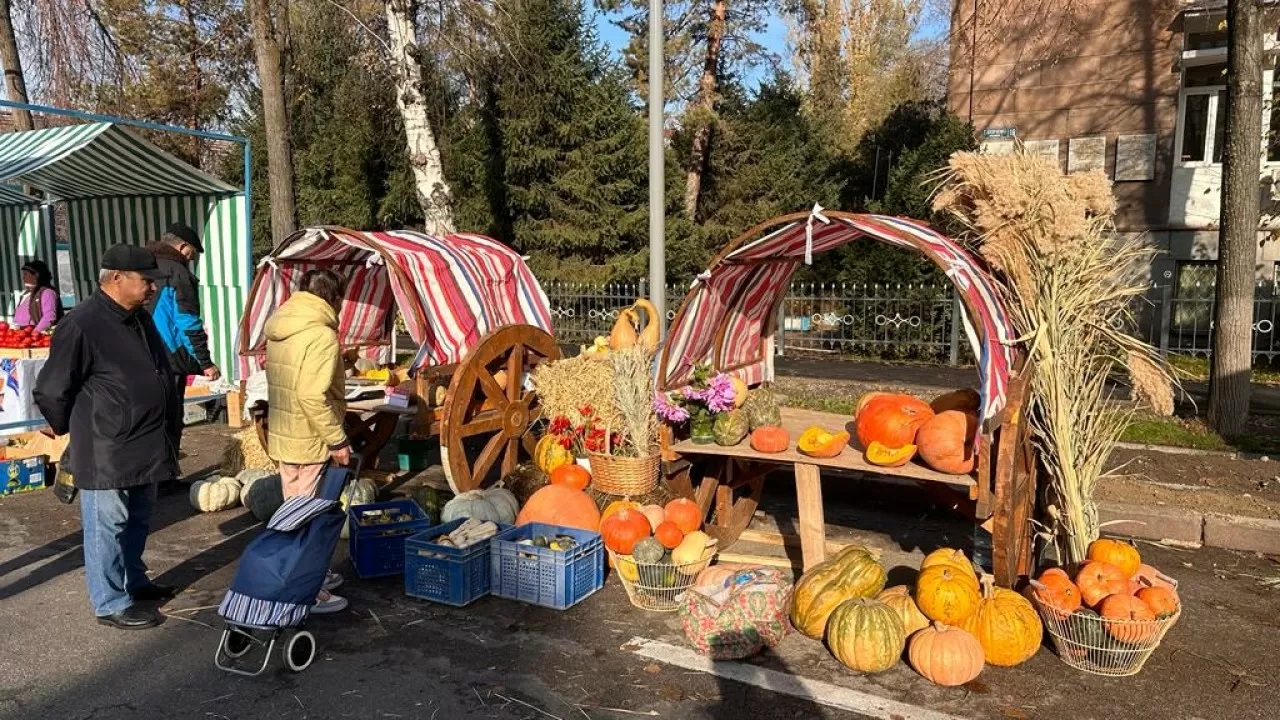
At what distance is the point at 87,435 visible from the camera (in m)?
4.63

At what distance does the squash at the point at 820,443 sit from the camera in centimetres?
529

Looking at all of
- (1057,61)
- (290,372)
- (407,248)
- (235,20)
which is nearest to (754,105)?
(1057,61)

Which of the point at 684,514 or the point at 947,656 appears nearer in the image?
the point at 947,656

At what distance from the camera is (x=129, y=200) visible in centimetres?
1241

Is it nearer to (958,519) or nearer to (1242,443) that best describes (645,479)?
(958,519)

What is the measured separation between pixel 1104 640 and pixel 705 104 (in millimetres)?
18865

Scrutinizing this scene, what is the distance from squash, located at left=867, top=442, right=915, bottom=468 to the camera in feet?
16.5

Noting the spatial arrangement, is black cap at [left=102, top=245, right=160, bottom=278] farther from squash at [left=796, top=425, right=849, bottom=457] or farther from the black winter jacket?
squash at [left=796, top=425, right=849, bottom=457]

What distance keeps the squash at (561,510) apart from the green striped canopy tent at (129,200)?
23.7 ft

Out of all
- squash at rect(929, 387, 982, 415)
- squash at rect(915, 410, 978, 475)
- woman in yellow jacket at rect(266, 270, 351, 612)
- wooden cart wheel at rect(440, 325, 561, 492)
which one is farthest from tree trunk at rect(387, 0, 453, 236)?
squash at rect(915, 410, 978, 475)

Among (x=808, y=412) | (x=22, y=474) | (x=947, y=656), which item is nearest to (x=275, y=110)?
(x=22, y=474)

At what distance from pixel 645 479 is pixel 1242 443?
20.2 ft

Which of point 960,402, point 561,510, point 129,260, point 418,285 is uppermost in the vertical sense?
point 129,260

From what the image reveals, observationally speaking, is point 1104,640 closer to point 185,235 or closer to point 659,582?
point 659,582
